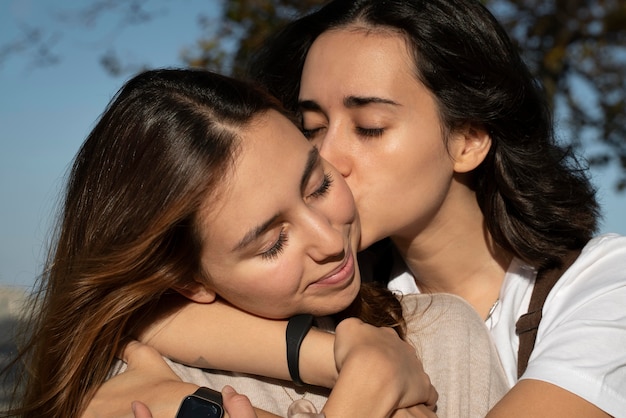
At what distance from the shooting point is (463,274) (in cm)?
334

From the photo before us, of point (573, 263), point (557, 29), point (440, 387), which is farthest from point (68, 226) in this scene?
point (557, 29)

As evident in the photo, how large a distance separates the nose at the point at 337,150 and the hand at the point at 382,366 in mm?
667

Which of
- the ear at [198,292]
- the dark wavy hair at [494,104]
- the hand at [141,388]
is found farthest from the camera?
the dark wavy hair at [494,104]

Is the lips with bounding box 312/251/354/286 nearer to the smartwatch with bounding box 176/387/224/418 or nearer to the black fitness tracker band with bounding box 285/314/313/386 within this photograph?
the black fitness tracker band with bounding box 285/314/313/386

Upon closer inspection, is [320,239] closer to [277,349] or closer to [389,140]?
[277,349]

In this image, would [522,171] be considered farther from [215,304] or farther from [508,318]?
[215,304]

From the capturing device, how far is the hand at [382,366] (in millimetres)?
2219

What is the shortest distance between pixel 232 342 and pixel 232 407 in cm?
37

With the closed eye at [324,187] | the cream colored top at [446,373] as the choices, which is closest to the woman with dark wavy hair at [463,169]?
the cream colored top at [446,373]

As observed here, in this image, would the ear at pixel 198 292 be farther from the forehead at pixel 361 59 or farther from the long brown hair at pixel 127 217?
the forehead at pixel 361 59

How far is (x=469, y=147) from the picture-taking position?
3.27 meters

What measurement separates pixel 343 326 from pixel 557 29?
289 inches

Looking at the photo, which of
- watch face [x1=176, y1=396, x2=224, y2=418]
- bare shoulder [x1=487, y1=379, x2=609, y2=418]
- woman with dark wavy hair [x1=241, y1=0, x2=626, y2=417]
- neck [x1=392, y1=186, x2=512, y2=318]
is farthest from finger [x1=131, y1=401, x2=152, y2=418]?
neck [x1=392, y1=186, x2=512, y2=318]

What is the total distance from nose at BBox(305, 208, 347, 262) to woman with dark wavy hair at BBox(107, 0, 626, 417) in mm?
373
